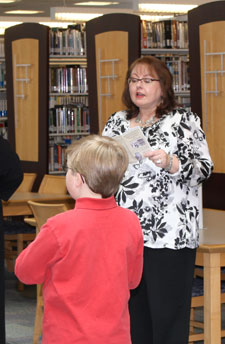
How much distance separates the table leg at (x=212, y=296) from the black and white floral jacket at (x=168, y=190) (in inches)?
17.2

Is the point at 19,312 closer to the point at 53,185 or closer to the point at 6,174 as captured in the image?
the point at 53,185

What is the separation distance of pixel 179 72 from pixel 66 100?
64.3 inches

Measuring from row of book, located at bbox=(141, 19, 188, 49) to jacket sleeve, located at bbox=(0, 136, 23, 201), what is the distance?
6.13m

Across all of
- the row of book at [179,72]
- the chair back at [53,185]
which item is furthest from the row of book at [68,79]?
the chair back at [53,185]

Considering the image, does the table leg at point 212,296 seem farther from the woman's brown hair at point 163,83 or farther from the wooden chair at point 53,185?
the wooden chair at point 53,185

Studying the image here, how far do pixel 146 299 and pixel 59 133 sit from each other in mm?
6126

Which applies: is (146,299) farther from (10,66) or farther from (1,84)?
(1,84)

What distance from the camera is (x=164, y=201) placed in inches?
123

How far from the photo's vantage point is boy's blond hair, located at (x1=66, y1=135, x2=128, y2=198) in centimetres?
218

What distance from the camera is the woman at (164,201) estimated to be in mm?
3105

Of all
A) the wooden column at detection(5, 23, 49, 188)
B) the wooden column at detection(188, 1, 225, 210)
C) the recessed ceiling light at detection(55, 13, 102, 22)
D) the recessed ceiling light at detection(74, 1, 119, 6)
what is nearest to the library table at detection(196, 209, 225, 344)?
the wooden column at detection(188, 1, 225, 210)

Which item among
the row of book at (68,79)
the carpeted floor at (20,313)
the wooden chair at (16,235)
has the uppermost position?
the row of book at (68,79)

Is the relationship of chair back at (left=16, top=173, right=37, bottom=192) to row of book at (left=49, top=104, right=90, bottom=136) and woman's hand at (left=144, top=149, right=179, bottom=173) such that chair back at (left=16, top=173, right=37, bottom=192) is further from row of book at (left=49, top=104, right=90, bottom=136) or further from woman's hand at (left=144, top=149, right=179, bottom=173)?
woman's hand at (left=144, top=149, right=179, bottom=173)

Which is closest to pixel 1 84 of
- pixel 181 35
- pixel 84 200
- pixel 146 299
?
pixel 181 35
